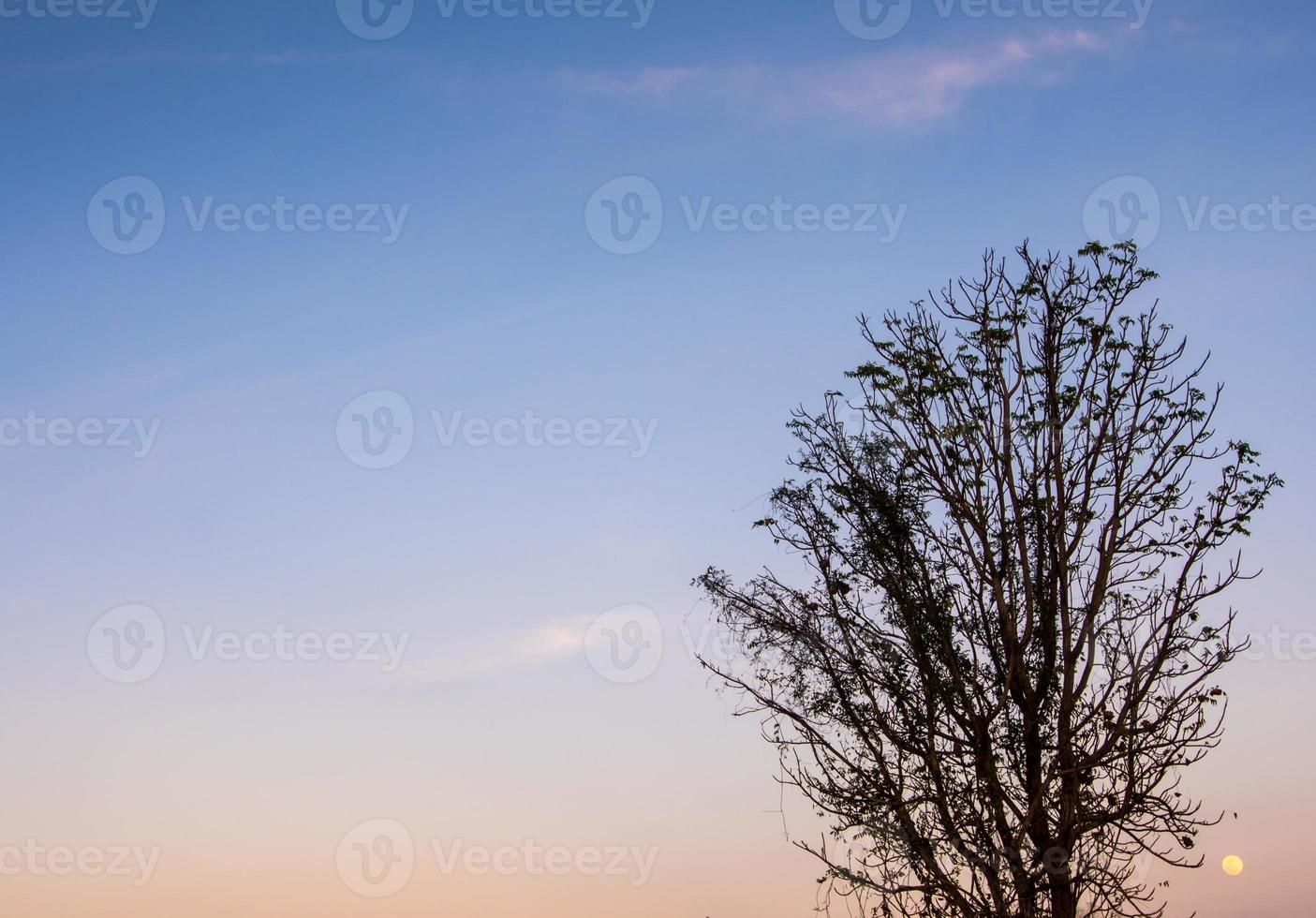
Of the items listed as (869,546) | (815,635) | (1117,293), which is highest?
(1117,293)

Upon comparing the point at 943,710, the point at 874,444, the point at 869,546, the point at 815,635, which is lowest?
the point at 943,710

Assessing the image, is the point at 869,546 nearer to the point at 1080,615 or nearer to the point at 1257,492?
the point at 1080,615

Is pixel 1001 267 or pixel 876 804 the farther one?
pixel 1001 267

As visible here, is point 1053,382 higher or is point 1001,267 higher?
point 1001,267

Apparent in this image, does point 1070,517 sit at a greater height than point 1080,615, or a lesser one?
greater

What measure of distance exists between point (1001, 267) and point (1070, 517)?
3296mm

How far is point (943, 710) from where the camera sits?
50.9ft

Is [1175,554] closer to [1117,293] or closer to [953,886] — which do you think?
[1117,293]

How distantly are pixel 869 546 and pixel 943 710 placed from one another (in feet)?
7.43

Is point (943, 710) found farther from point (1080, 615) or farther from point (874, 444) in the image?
point (874, 444)

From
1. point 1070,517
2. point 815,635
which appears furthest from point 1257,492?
point 815,635

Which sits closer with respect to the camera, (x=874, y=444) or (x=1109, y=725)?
(x=1109, y=725)

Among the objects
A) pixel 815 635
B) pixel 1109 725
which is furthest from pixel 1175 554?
pixel 815 635

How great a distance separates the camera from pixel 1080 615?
1545 centimetres
